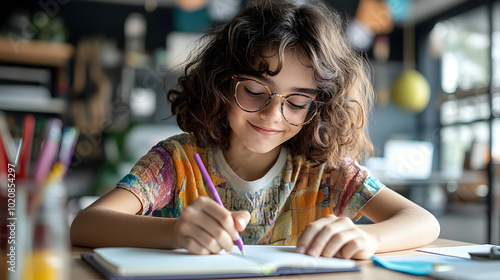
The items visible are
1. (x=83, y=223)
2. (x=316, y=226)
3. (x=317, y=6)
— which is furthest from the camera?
(x=317, y=6)

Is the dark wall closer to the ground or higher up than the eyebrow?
higher up

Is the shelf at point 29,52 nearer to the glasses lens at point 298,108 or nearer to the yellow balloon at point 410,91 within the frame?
the yellow balloon at point 410,91

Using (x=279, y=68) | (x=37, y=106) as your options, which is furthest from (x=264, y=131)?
(x=37, y=106)

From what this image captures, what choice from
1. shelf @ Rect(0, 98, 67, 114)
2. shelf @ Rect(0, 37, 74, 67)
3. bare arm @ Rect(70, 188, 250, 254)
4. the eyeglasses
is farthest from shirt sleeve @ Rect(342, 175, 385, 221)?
shelf @ Rect(0, 37, 74, 67)

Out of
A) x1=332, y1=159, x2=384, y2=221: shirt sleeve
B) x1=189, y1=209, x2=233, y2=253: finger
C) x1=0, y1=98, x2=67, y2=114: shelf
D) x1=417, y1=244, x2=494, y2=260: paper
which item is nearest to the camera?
x1=189, y1=209, x2=233, y2=253: finger

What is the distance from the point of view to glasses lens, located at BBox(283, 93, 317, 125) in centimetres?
114

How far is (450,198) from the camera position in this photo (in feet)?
14.4

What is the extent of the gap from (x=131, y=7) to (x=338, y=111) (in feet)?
10.8

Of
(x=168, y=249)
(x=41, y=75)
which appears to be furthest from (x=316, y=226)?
(x=41, y=75)

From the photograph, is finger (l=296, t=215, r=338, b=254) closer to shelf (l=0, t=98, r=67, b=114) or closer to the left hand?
the left hand

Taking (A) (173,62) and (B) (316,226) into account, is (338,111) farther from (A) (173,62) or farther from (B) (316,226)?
(A) (173,62)

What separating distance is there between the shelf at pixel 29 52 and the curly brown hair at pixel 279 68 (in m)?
2.63

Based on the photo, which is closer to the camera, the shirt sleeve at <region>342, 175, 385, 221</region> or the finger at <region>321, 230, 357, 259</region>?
the finger at <region>321, 230, 357, 259</region>

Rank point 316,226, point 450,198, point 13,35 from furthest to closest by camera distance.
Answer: point 450,198 → point 13,35 → point 316,226
